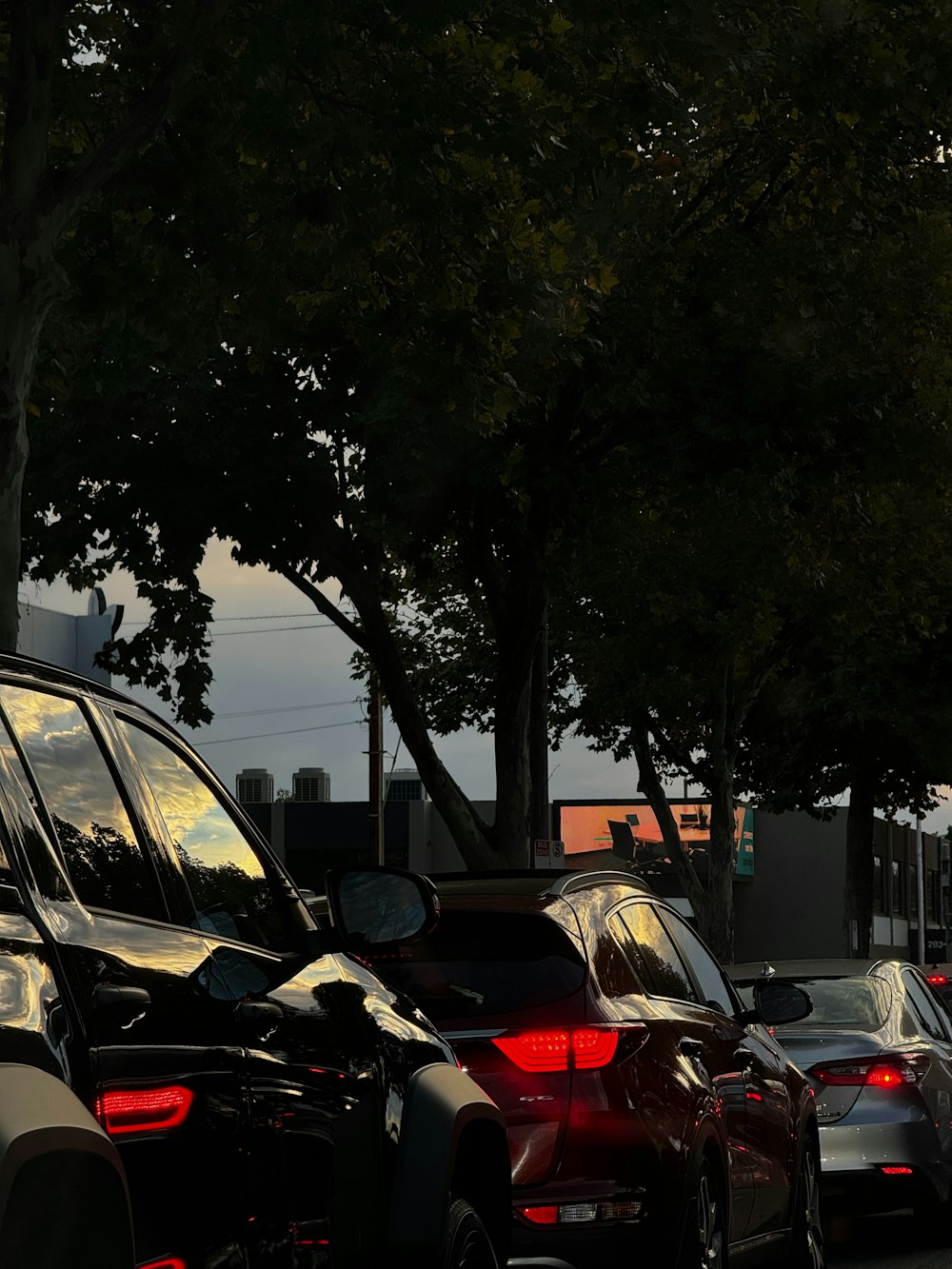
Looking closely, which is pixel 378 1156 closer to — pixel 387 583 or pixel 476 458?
pixel 476 458

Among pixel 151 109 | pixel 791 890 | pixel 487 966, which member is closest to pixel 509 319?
pixel 151 109

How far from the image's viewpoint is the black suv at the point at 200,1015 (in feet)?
9.52

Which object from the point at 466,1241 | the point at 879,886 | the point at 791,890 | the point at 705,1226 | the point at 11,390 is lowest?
the point at 705,1226

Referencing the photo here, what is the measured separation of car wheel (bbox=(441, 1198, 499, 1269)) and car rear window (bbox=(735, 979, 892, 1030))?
6.77 m

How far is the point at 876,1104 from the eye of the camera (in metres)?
11.1

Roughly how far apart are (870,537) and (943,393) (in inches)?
156

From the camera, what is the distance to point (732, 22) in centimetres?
1252

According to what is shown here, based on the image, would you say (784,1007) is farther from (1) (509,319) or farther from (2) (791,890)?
(2) (791,890)

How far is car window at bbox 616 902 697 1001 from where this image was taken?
7.24 m

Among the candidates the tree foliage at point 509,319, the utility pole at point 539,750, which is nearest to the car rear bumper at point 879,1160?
the tree foliage at point 509,319

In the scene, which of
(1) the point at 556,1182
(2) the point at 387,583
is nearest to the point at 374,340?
(2) the point at 387,583

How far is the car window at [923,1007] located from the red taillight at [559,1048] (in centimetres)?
606

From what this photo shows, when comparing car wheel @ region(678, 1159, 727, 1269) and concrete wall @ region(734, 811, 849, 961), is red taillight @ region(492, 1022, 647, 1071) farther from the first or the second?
concrete wall @ region(734, 811, 849, 961)

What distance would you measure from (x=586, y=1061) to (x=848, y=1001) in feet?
18.7
